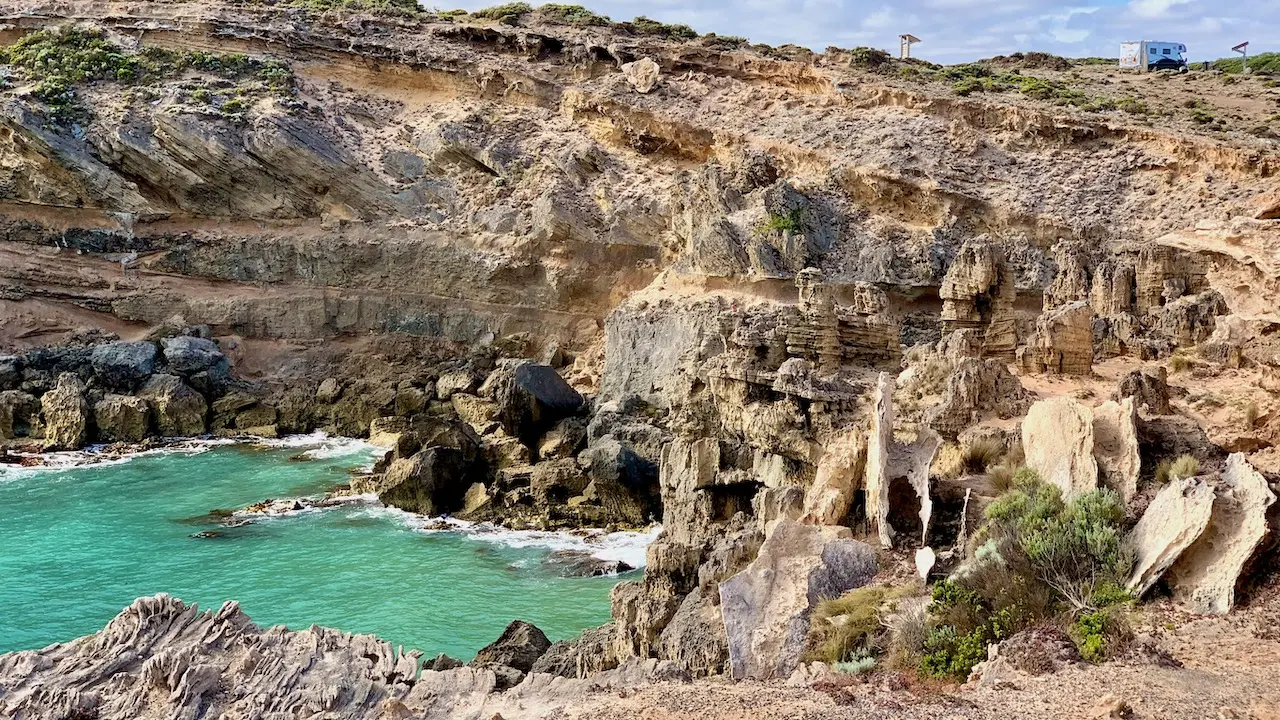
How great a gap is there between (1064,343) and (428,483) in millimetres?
13565

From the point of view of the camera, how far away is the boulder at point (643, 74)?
122 feet

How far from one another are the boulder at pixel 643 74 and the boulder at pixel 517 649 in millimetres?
26956

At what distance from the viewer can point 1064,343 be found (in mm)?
15555

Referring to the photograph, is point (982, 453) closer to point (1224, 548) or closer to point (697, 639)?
point (1224, 548)

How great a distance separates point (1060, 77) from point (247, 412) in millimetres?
35032

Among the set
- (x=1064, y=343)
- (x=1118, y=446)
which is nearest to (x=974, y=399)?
(x=1118, y=446)

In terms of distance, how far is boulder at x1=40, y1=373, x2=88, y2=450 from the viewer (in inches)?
1135

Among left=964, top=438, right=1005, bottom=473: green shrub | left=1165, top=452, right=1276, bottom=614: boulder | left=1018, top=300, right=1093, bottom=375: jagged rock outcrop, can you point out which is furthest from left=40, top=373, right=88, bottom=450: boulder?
left=1165, top=452, right=1276, bottom=614: boulder

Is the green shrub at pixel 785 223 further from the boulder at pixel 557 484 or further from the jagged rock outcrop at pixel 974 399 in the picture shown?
the jagged rock outcrop at pixel 974 399

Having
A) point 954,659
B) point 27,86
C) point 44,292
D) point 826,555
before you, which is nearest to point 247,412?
point 44,292

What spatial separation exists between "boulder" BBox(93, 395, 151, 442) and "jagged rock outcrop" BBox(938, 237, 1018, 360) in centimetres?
2325

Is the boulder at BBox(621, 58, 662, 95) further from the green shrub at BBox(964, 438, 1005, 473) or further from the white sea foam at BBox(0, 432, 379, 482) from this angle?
the green shrub at BBox(964, 438, 1005, 473)

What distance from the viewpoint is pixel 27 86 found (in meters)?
36.3

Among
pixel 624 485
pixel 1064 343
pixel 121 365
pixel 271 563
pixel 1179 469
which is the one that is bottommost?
pixel 271 563
